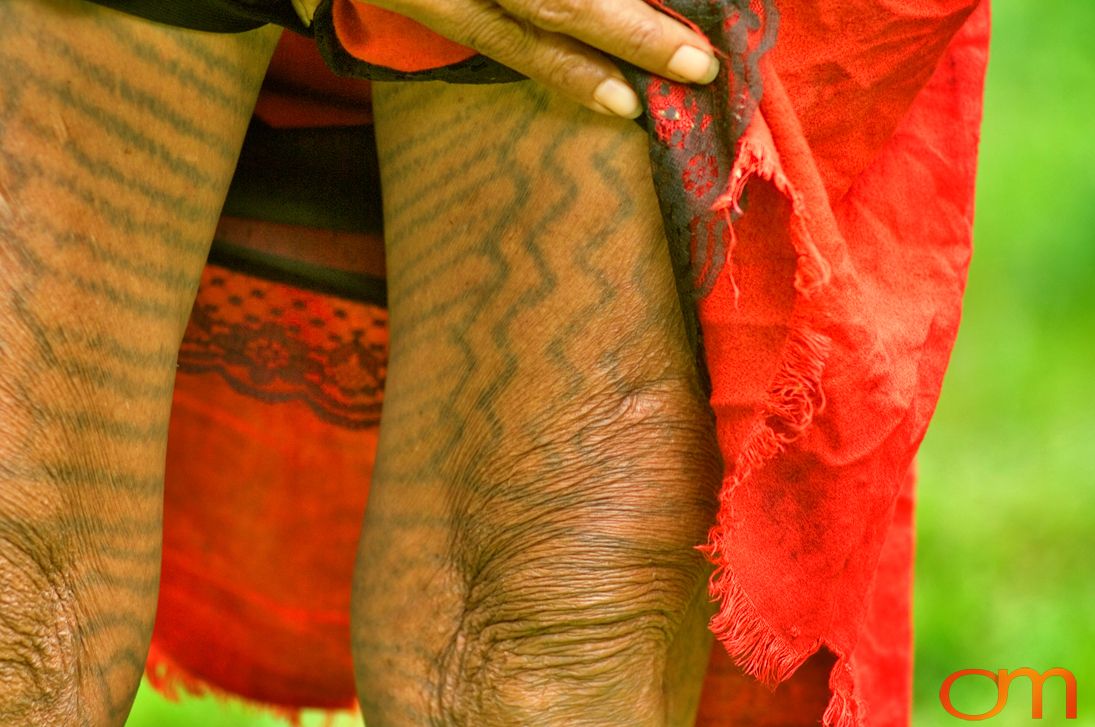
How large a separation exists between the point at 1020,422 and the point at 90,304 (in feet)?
5.86

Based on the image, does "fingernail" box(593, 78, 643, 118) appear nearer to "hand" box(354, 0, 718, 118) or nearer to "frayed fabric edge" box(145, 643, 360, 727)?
"hand" box(354, 0, 718, 118)

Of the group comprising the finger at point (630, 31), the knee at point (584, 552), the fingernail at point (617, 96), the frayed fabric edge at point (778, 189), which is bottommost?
the knee at point (584, 552)

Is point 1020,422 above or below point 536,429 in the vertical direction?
above

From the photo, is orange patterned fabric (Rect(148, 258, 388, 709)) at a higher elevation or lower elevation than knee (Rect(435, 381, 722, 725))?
higher

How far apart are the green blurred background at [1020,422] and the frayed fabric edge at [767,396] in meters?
Answer: 1.01

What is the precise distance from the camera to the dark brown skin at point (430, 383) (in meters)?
0.60

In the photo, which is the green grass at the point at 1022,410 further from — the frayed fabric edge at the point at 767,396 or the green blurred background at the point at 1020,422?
the frayed fabric edge at the point at 767,396

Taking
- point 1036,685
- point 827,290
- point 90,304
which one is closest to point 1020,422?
point 1036,685

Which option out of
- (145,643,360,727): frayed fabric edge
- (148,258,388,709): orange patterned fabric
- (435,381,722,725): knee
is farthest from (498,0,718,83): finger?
(145,643,360,727): frayed fabric edge

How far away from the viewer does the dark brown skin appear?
0.60 m

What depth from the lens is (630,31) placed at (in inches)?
23.3

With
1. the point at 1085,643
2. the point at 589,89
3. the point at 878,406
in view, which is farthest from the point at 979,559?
the point at 589,89

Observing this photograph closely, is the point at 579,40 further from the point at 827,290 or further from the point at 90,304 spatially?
the point at 90,304

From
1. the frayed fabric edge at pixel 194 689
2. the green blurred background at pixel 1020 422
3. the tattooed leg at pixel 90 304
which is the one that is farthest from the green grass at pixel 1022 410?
the tattooed leg at pixel 90 304
